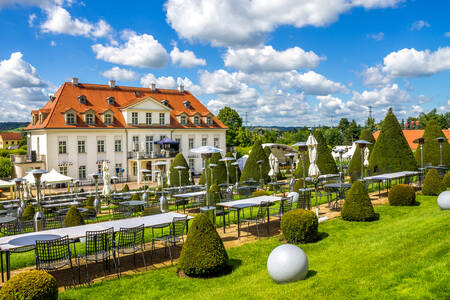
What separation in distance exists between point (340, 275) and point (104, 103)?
119 feet

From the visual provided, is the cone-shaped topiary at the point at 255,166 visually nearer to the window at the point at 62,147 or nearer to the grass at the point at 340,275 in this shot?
the grass at the point at 340,275

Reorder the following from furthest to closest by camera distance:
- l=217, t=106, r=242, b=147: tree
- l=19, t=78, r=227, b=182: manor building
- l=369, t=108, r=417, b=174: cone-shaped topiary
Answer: l=217, t=106, r=242, b=147: tree, l=19, t=78, r=227, b=182: manor building, l=369, t=108, r=417, b=174: cone-shaped topiary

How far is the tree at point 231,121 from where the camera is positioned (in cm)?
6325

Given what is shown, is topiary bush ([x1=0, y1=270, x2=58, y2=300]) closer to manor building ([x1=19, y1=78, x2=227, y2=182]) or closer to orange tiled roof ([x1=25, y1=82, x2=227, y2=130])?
manor building ([x1=19, y1=78, x2=227, y2=182])

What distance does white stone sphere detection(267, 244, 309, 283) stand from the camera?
21.5 feet

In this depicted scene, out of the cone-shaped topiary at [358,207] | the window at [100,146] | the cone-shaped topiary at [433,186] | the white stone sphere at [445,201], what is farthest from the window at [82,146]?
the white stone sphere at [445,201]

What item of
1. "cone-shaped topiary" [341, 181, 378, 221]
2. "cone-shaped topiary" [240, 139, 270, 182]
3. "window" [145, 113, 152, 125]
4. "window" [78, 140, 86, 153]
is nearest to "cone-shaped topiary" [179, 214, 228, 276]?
"cone-shaped topiary" [341, 181, 378, 221]

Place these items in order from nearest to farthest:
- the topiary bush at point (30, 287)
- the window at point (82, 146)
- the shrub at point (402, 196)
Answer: the topiary bush at point (30, 287), the shrub at point (402, 196), the window at point (82, 146)

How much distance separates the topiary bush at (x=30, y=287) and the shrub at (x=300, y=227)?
20.9 ft

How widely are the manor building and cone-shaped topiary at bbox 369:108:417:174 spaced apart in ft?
69.3

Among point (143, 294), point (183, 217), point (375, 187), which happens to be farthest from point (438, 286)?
point (375, 187)

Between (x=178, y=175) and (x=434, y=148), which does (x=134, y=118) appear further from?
(x=434, y=148)

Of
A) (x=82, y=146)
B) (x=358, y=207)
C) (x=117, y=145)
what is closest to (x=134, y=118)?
(x=117, y=145)

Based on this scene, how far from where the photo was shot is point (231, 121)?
64.1 m
